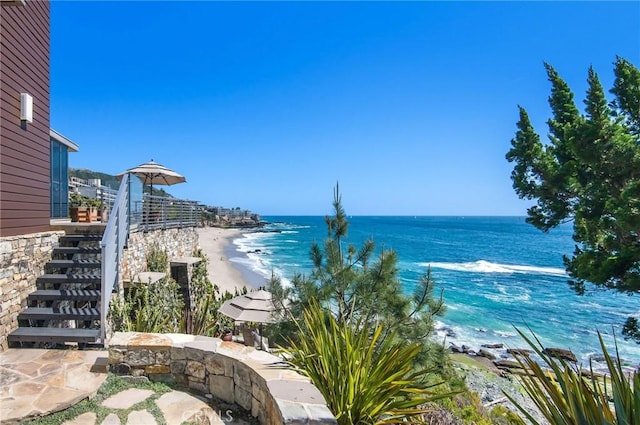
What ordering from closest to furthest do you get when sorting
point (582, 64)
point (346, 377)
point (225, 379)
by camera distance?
1. point (346, 377)
2. point (225, 379)
3. point (582, 64)

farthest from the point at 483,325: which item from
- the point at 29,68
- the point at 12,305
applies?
the point at 29,68

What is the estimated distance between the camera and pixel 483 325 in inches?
627

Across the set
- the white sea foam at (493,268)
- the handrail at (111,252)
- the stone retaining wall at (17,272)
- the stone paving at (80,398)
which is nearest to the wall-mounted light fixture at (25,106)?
the handrail at (111,252)

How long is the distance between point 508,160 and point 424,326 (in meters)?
8.57

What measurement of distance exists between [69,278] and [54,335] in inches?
42.7

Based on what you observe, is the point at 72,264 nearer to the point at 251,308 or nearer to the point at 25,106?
the point at 25,106

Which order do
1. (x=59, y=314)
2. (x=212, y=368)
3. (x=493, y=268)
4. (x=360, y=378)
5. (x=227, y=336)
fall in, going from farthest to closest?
1. (x=493, y=268)
2. (x=227, y=336)
3. (x=59, y=314)
4. (x=212, y=368)
5. (x=360, y=378)

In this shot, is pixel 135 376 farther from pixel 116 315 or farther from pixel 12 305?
pixel 12 305

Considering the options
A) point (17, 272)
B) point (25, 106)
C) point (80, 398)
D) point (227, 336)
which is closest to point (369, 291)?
point (80, 398)

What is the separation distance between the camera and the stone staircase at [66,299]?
14.6 ft

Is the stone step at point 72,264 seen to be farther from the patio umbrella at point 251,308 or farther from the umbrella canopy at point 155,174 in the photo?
the umbrella canopy at point 155,174

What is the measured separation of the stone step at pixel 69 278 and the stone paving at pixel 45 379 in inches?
42.4

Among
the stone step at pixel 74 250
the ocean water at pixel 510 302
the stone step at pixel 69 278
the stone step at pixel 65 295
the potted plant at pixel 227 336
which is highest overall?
the stone step at pixel 74 250

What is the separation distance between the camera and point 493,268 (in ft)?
105
